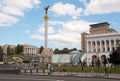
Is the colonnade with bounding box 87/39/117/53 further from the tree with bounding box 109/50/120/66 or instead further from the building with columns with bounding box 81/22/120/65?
the tree with bounding box 109/50/120/66

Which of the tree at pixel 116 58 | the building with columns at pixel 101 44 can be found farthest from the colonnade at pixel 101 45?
the tree at pixel 116 58

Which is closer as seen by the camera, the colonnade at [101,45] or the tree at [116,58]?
the tree at [116,58]

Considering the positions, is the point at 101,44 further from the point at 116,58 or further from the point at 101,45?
the point at 116,58

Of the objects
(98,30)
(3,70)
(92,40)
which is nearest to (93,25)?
(98,30)

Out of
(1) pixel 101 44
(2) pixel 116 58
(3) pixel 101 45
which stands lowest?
(2) pixel 116 58

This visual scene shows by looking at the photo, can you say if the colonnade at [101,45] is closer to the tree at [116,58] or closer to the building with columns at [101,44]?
the building with columns at [101,44]

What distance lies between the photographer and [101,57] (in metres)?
139

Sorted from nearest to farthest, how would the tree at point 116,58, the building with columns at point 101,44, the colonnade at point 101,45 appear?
the tree at point 116,58 < the building with columns at point 101,44 < the colonnade at point 101,45

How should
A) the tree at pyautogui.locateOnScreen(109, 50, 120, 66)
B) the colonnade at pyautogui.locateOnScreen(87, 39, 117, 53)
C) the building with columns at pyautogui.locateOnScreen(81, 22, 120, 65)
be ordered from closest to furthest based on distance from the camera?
the tree at pyautogui.locateOnScreen(109, 50, 120, 66) → the building with columns at pyautogui.locateOnScreen(81, 22, 120, 65) → the colonnade at pyautogui.locateOnScreen(87, 39, 117, 53)

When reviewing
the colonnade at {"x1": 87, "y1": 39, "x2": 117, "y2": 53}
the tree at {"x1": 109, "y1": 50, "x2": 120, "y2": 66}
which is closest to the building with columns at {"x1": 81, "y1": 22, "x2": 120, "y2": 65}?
the colonnade at {"x1": 87, "y1": 39, "x2": 117, "y2": 53}

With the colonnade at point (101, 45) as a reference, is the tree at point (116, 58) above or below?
below

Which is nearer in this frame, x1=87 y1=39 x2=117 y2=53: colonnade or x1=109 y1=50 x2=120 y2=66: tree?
x1=109 y1=50 x2=120 y2=66: tree

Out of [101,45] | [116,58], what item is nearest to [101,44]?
[101,45]

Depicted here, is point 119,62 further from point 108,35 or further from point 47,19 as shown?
point 108,35
